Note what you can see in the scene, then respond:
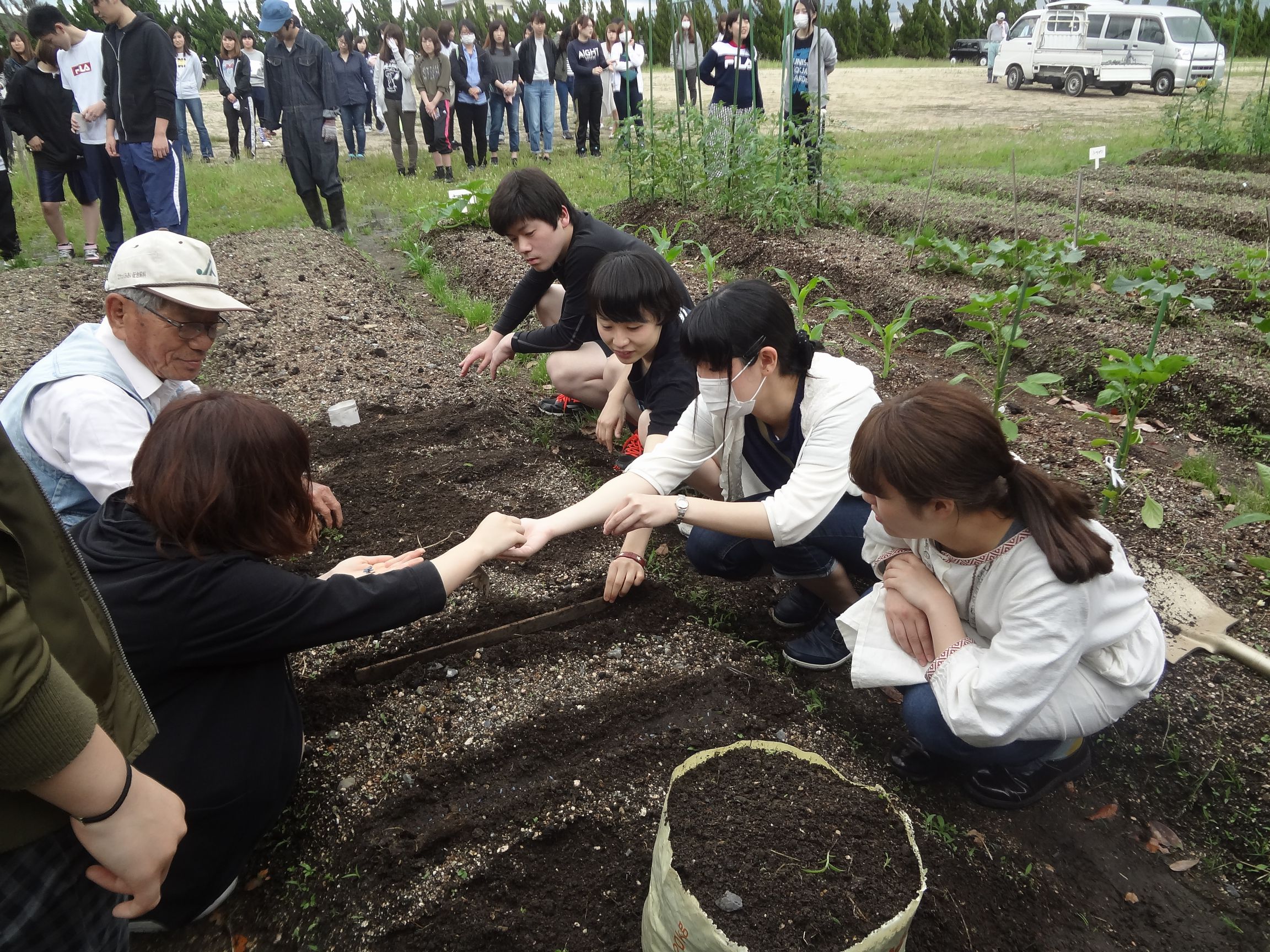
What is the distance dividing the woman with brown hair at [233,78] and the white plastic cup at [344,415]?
35.7 feet

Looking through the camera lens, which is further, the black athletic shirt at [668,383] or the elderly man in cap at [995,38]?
the elderly man in cap at [995,38]

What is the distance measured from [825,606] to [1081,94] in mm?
19872

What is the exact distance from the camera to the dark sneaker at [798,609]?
8.65ft

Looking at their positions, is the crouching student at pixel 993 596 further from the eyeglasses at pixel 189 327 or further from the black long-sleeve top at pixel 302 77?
the black long-sleeve top at pixel 302 77

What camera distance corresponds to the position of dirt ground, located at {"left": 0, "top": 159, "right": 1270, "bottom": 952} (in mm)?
1724

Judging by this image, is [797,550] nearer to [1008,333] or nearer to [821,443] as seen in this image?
[821,443]

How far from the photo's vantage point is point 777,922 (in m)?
1.40

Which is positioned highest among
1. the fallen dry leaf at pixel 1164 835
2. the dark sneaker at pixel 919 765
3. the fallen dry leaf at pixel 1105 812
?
the dark sneaker at pixel 919 765

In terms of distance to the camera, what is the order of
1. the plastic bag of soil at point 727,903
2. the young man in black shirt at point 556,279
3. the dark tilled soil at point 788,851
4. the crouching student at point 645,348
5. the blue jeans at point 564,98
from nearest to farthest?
the plastic bag of soil at point 727,903, the dark tilled soil at point 788,851, the crouching student at point 645,348, the young man in black shirt at point 556,279, the blue jeans at point 564,98

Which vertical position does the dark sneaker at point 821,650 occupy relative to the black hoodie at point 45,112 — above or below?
below

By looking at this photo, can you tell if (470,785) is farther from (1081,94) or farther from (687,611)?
(1081,94)

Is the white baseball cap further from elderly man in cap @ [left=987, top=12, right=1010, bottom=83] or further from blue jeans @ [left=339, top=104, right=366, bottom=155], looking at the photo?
elderly man in cap @ [left=987, top=12, right=1010, bottom=83]

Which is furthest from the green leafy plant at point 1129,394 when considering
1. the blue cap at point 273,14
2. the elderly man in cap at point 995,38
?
the elderly man in cap at point 995,38

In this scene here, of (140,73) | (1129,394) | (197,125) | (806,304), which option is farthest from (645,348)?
(197,125)
